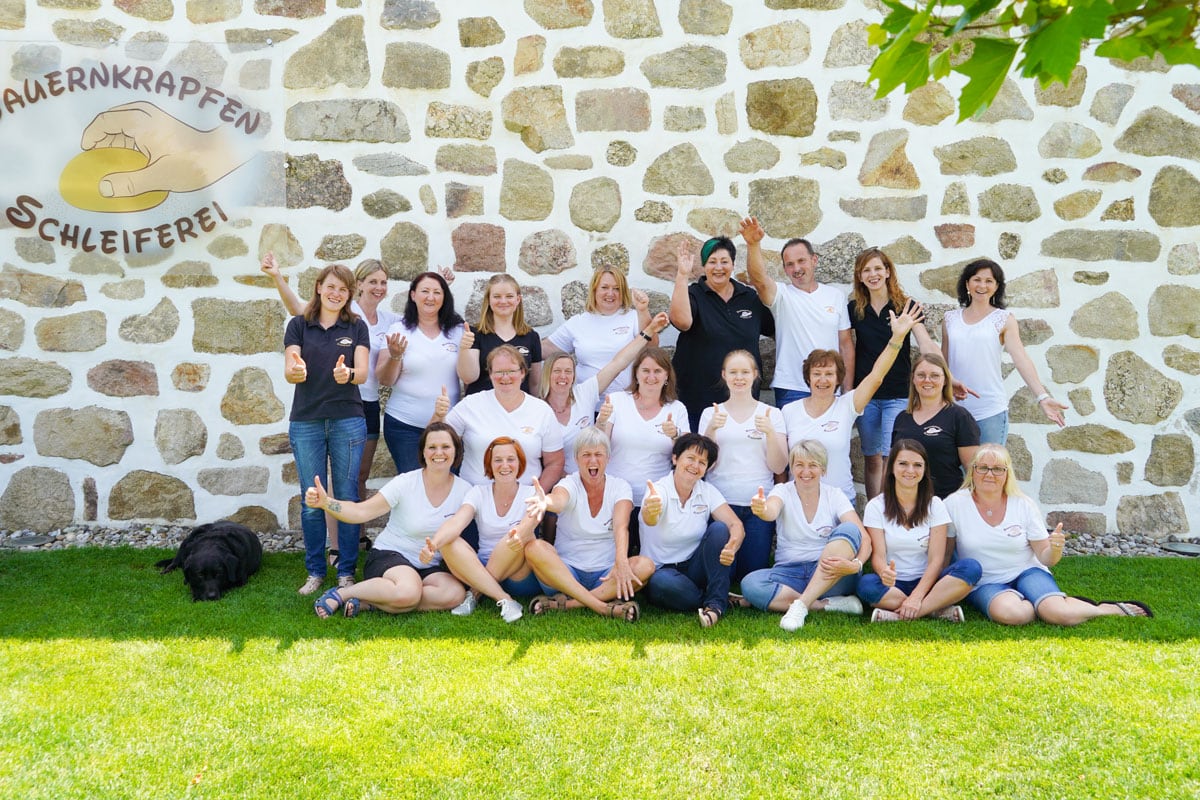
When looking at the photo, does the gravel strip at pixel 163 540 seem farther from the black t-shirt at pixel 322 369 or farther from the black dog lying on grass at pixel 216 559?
the black t-shirt at pixel 322 369

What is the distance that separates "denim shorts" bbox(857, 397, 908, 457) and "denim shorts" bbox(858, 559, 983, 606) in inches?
36.2

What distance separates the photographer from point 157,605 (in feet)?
12.5

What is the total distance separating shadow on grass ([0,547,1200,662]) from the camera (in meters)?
3.40

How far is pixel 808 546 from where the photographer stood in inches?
152

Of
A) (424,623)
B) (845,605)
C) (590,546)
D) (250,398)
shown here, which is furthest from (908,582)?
(250,398)

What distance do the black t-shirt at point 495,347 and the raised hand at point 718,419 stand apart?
92 cm

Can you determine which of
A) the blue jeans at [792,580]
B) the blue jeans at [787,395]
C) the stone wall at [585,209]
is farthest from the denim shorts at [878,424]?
the blue jeans at [792,580]

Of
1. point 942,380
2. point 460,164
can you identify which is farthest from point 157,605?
point 942,380

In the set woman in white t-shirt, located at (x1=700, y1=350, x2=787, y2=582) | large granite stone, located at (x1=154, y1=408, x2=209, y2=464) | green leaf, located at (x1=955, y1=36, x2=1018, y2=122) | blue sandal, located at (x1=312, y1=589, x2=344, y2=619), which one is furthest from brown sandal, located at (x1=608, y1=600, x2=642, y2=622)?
green leaf, located at (x1=955, y1=36, x2=1018, y2=122)

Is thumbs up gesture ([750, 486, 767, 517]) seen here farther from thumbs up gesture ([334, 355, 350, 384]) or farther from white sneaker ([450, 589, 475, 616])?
thumbs up gesture ([334, 355, 350, 384])

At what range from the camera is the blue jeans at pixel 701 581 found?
3.66m

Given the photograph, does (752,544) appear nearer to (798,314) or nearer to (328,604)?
(798,314)

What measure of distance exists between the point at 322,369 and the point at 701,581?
197 centimetres

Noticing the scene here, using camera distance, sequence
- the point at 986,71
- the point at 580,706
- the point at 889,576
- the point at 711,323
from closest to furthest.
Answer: the point at 986,71, the point at 580,706, the point at 889,576, the point at 711,323
